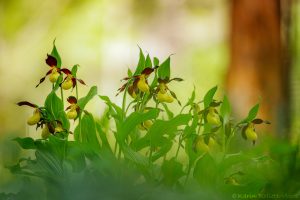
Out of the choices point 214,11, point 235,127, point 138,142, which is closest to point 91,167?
point 138,142

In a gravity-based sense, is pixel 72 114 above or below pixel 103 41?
below

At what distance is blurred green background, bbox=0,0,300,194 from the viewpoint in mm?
10070

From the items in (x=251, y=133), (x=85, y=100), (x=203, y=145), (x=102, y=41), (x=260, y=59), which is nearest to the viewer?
(x=203, y=145)

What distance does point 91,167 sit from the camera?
1462 mm

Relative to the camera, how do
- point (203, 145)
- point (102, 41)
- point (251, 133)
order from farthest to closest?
point (102, 41)
point (251, 133)
point (203, 145)

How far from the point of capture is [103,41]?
1109cm

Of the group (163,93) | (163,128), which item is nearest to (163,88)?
(163,93)

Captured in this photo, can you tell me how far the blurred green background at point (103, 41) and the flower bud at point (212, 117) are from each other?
25.3ft

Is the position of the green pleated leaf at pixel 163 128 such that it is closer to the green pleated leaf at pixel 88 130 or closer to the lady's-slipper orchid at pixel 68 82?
the green pleated leaf at pixel 88 130

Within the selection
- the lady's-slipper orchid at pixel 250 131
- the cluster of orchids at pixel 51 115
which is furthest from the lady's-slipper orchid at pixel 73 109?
the lady's-slipper orchid at pixel 250 131

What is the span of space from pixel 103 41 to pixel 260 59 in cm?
655

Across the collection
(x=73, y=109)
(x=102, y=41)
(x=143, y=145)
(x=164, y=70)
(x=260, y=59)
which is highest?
(x=102, y=41)

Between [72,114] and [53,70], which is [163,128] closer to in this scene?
[72,114]

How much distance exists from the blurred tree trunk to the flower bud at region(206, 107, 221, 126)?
3.08 m
